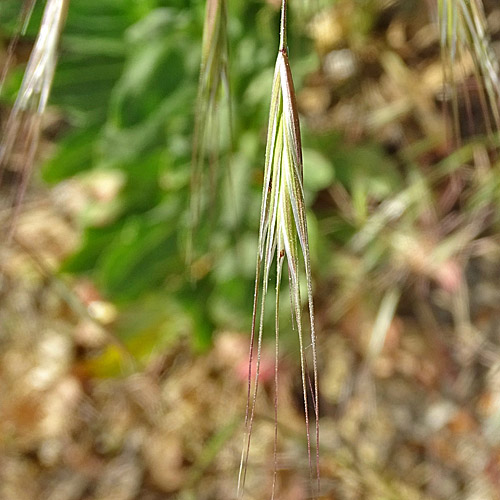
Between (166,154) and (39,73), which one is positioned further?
(166,154)

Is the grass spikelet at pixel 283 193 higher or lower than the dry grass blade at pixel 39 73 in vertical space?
lower

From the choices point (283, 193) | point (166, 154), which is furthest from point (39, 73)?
point (166, 154)

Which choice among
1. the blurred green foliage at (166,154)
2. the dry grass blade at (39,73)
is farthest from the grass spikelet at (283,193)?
the blurred green foliage at (166,154)

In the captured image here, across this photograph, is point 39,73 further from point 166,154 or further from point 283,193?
point 166,154

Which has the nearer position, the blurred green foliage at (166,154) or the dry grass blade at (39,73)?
the dry grass blade at (39,73)

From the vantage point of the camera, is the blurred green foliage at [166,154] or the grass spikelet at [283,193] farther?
the blurred green foliage at [166,154]

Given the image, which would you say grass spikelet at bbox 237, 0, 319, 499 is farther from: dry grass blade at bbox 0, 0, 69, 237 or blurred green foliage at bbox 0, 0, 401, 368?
blurred green foliage at bbox 0, 0, 401, 368

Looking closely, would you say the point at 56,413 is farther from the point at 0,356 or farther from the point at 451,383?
the point at 451,383

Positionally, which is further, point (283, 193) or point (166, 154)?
point (166, 154)

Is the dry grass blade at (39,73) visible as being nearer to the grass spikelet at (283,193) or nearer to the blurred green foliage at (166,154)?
the grass spikelet at (283,193)

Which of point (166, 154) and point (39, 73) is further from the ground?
point (39, 73)

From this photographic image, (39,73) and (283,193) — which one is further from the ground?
(39,73)
